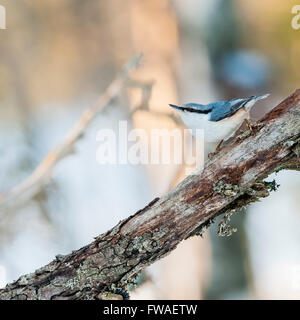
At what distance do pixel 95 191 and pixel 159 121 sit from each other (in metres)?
0.51

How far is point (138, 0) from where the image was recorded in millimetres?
1965

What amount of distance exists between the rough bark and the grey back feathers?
0.56 feet

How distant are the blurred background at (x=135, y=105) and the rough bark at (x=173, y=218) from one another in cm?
83

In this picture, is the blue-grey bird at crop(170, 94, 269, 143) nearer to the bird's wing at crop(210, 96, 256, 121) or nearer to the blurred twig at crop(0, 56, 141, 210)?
the bird's wing at crop(210, 96, 256, 121)

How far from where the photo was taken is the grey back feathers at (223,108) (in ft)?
3.75

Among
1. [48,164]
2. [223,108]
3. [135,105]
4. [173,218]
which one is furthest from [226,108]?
[48,164]

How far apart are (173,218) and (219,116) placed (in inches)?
14.9

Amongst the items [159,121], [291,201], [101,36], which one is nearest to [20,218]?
[159,121]

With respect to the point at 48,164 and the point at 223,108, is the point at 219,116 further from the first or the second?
the point at 48,164

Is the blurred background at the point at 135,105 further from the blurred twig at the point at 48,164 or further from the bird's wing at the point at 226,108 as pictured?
the bird's wing at the point at 226,108

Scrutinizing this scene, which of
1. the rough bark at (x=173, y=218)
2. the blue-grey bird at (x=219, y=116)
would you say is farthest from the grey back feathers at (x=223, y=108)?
the rough bark at (x=173, y=218)

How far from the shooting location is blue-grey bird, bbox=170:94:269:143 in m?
1.13

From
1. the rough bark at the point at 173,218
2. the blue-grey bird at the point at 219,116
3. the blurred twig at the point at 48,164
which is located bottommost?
the rough bark at the point at 173,218
